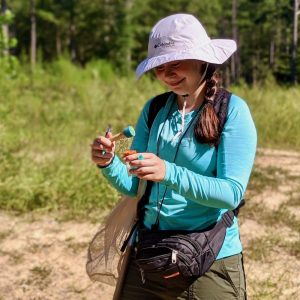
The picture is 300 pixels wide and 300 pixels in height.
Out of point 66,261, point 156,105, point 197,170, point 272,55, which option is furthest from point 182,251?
point 272,55

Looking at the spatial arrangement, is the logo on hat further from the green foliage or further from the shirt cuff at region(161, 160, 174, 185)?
the green foliage

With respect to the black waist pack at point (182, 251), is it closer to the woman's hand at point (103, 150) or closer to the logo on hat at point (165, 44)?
the woman's hand at point (103, 150)

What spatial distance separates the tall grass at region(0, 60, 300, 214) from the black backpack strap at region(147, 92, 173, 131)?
280 cm

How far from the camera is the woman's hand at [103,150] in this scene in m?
1.49

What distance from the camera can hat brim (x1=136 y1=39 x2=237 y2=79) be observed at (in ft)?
4.71

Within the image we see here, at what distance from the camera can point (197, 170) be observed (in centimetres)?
148

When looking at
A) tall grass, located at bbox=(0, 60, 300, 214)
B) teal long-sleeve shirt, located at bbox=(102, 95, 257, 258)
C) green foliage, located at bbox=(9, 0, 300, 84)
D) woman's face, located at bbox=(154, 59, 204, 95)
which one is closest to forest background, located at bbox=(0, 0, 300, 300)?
tall grass, located at bbox=(0, 60, 300, 214)

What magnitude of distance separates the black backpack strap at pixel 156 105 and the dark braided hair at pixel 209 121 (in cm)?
16

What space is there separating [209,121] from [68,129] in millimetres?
5852

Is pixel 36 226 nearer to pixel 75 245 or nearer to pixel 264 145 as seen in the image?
pixel 75 245

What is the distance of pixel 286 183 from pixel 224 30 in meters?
20.4

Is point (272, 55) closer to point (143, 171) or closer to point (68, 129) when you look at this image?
point (68, 129)

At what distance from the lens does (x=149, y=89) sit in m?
9.16

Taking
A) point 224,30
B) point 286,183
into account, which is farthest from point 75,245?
point 224,30
